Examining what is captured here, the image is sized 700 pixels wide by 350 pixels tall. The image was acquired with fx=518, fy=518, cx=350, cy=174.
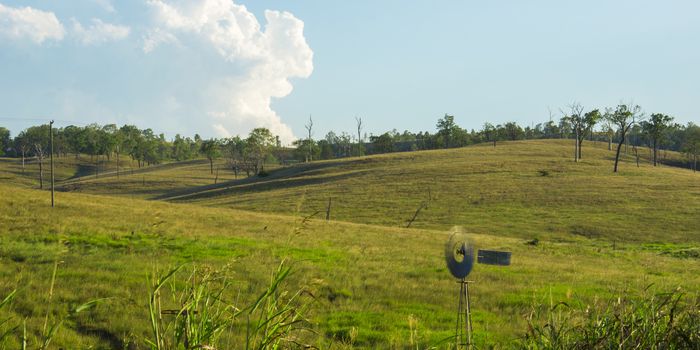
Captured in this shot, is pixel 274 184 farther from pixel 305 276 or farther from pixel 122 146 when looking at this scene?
pixel 122 146

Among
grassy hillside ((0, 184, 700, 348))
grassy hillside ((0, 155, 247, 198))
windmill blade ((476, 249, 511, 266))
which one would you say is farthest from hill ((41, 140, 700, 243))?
windmill blade ((476, 249, 511, 266))

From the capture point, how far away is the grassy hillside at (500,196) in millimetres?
53656

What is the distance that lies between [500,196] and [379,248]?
152 ft

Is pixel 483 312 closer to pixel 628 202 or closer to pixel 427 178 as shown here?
pixel 628 202

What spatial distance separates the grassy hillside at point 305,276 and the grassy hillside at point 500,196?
1976 centimetres

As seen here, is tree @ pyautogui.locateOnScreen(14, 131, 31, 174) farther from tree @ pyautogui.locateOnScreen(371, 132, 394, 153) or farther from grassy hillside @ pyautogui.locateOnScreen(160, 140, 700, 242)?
tree @ pyautogui.locateOnScreen(371, 132, 394, 153)

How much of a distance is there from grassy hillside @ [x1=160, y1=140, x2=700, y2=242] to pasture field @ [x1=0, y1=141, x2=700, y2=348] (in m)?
0.38

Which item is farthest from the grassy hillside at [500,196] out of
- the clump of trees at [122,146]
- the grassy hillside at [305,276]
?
the clump of trees at [122,146]

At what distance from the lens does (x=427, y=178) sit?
3403 inches

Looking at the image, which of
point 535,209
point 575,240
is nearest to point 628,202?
point 535,209

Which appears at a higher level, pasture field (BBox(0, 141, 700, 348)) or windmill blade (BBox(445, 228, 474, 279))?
windmill blade (BBox(445, 228, 474, 279))

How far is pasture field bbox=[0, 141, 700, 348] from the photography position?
10641mm

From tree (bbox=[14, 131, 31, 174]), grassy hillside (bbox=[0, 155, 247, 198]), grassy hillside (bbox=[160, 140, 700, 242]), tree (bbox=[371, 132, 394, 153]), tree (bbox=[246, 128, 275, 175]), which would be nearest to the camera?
grassy hillside (bbox=[160, 140, 700, 242])

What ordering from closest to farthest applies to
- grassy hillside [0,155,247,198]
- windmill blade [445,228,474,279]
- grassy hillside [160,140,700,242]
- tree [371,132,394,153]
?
windmill blade [445,228,474,279], grassy hillside [160,140,700,242], grassy hillside [0,155,247,198], tree [371,132,394,153]
